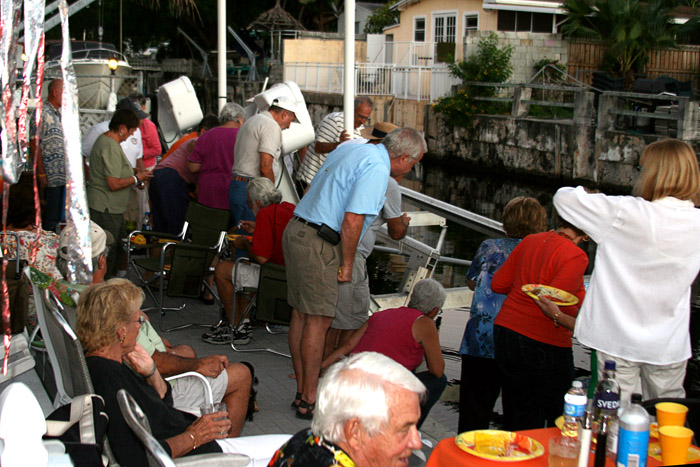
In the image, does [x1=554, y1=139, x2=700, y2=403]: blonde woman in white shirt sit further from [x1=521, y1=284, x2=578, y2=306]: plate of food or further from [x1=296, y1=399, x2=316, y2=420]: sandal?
[x1=296, y1=399, x2=316, y2=420]: sandal

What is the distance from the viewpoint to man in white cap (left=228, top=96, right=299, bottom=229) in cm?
668

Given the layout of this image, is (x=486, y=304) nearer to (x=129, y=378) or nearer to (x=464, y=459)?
(x=464, y=459)

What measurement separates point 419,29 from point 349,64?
28.8 metres

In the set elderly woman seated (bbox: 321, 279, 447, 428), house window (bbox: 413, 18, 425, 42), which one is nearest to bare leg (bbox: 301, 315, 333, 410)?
elderly woman seated (bbox: 321, 279, 447, 428)

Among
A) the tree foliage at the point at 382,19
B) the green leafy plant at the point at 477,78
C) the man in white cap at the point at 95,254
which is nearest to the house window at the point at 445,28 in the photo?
the green leafy plant at the point at 477,78

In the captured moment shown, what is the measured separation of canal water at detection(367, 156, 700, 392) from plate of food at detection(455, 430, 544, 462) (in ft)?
12.2

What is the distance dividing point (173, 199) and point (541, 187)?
14913 millimetres

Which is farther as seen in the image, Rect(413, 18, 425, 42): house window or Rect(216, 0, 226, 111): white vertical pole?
Rect(413, 18, 425, 42): house window

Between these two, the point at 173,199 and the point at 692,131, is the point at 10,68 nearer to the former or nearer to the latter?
the point at 173,199

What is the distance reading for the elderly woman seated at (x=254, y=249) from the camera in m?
5.68

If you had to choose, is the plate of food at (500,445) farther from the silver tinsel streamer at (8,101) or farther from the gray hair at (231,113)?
the gray hair at (231,113)

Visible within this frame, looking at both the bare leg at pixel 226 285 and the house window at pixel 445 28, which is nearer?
the bare leg at pixel 226 285

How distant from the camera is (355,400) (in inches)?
86.5

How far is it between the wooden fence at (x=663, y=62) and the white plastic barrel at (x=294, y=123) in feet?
65.0
